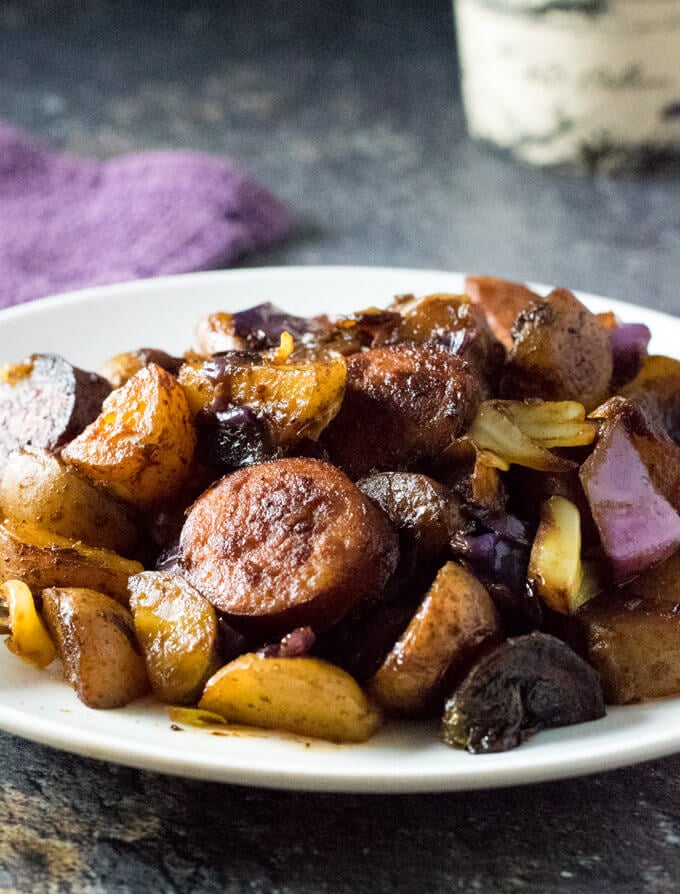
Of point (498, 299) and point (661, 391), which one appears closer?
point (661, 391)

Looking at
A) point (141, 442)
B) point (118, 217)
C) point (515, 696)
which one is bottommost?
point (118, 217)

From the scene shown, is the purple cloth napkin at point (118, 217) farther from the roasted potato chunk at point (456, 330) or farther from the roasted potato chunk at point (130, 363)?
the roasted potato chunk at point (456, 330)

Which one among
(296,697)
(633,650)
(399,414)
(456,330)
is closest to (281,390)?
(399,414)

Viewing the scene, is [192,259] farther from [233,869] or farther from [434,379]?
[233,869]

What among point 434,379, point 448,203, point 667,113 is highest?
point 434,379

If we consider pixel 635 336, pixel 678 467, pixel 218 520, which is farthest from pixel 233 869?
pixel 635 336

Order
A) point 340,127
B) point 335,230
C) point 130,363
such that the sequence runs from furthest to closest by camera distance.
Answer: point 340,127
point 335,230
point 130,363

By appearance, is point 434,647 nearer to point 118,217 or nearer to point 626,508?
point 626,508

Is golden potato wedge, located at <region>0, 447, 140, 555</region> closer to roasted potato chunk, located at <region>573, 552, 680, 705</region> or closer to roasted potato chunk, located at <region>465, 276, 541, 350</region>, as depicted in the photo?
roasted potato chunk, located at <region>573, 552, 680, 705</region>

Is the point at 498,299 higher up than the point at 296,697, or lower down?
higher up
